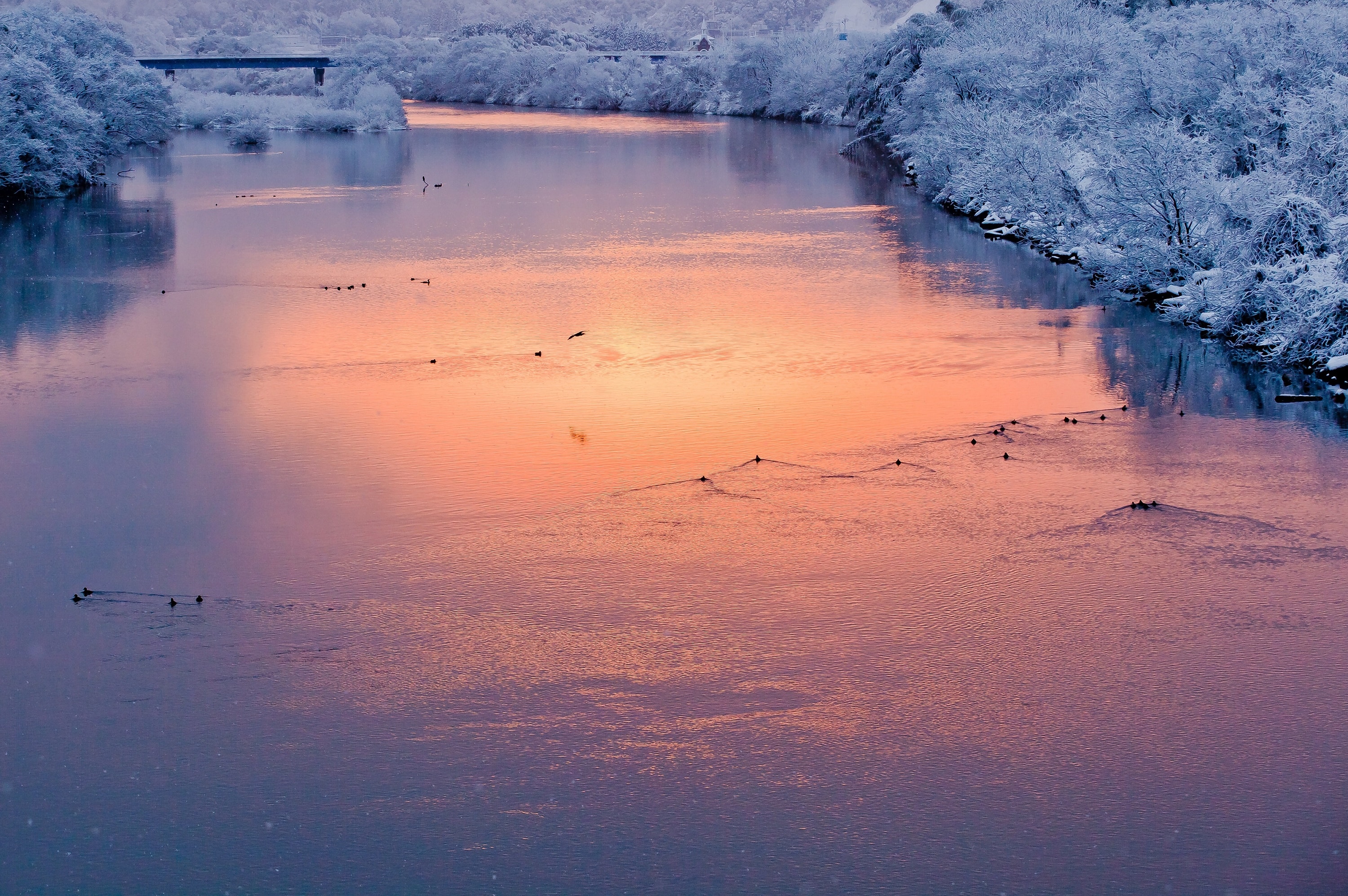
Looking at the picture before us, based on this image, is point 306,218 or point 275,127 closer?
point 306,218

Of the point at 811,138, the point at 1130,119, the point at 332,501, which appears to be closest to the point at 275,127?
the point at 811,138

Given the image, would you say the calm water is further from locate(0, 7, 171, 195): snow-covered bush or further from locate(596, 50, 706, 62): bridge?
locate(596, 50, 706, 62): bridge

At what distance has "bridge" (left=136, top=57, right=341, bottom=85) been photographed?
116m

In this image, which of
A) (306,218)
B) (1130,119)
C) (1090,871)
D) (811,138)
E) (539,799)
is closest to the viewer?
(1090,871)

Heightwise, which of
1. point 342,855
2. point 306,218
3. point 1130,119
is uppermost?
point 1130,119

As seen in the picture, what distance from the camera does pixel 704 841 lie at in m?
9.05

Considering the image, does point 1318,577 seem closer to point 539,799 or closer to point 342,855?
point 539,799

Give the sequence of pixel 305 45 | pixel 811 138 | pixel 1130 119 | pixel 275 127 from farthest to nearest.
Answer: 1. pixel 305 45
2. pixel 275 127
3. pixel 811 138
4. pixel 1130 119

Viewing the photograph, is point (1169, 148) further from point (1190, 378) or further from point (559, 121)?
point (559, 121)

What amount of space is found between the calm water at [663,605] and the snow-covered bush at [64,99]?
2162 cm

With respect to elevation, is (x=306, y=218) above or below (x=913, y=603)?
above

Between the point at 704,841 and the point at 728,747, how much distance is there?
43.2 inches

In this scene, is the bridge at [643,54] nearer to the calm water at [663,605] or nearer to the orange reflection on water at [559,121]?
the orange reflection on water at [559,121]

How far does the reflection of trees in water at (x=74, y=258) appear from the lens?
25438 millimetres
